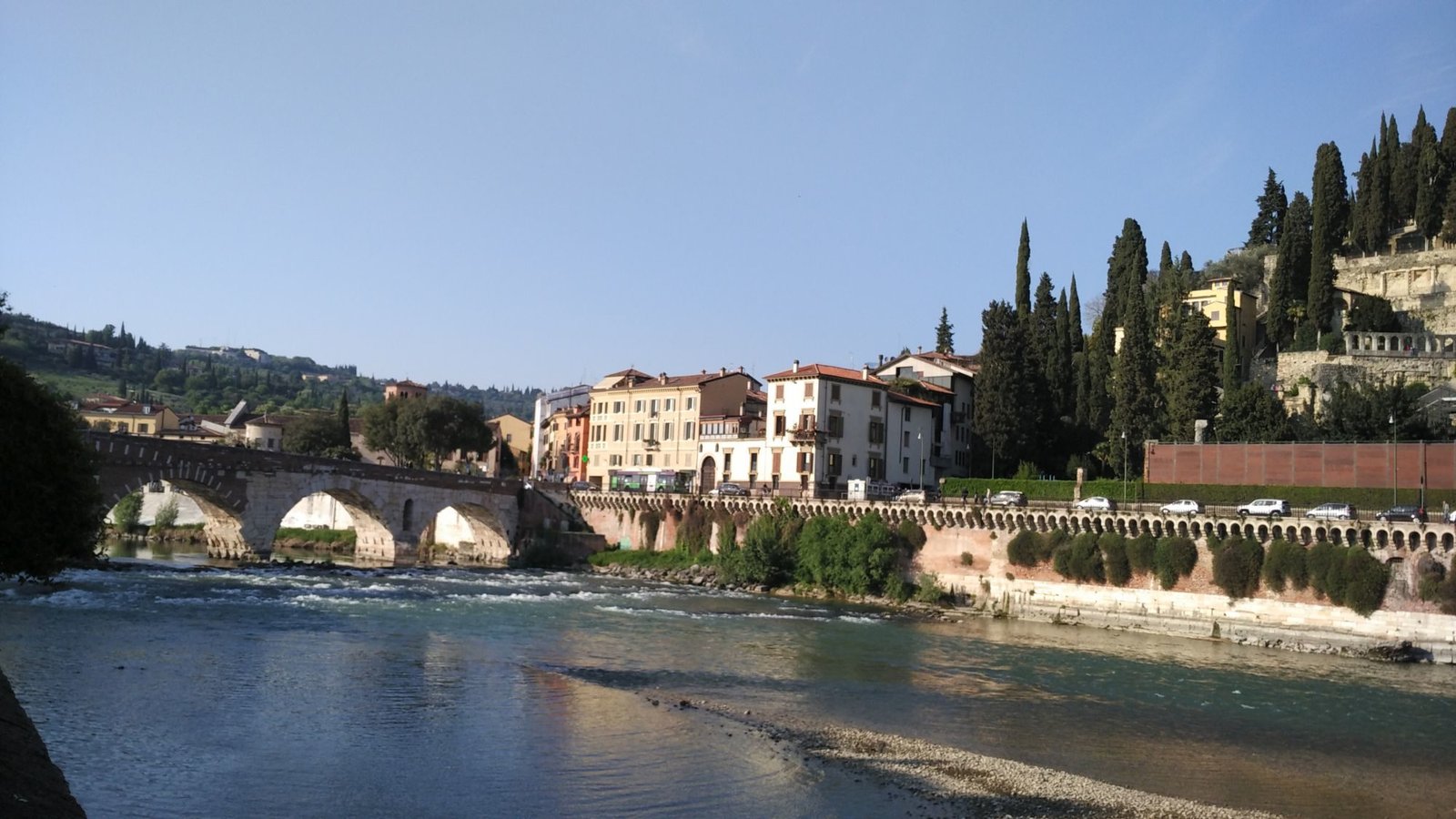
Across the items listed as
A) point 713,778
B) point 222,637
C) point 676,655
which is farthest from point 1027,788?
point 222,637

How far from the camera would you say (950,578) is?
55.5 meters

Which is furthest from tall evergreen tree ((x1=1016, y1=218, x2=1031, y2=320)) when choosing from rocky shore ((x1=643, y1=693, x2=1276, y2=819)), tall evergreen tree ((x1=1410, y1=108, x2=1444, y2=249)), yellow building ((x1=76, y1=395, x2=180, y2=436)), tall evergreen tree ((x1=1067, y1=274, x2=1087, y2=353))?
yellow building ((x1=76, y1=395, x2=180, y2=436))

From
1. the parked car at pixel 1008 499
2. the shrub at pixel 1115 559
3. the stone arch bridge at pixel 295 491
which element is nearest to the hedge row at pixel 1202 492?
the parked car at pixel 1008 499

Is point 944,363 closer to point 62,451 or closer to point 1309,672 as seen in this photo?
point 1309,672

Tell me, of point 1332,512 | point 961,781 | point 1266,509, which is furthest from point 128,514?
point 961,781

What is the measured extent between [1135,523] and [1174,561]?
9.59 ft

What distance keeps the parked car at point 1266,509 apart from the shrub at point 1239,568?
1.45 metres

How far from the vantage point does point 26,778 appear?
13414 millimetres

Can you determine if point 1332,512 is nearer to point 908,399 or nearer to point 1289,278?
point 908,399

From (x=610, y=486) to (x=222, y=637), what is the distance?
50.6 meters

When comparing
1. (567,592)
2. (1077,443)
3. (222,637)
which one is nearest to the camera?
(222,637)

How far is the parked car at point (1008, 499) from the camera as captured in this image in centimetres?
5528

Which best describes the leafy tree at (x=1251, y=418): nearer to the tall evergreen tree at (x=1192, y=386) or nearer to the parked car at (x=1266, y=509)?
the tall evergreen tree at (x=1192, y=386)

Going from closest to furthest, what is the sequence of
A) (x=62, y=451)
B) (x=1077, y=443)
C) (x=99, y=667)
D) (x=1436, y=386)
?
(x=62, y=451) < (x=99, y=667) < (x=1436, y=386) < (x=1077, y=443)
